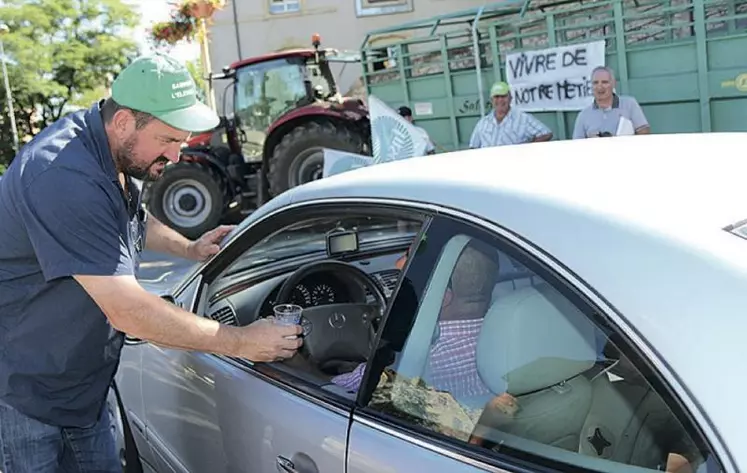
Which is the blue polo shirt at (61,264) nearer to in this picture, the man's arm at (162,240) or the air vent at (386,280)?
the man's arm at (162,240)

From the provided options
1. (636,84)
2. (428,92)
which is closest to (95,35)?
(428,92)

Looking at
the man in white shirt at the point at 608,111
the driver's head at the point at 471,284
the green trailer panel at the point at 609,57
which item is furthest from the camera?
the man in white shirt at the point at 608,111

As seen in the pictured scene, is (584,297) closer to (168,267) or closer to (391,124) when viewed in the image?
(168,267)

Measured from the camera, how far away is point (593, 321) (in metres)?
1.31

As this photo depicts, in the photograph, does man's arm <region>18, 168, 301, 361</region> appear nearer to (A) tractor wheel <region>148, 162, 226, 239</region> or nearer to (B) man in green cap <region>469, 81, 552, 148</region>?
→ (B) man in green cap <region>469, 81, 552, 148</region>

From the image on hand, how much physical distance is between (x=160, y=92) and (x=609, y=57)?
17.1 ft

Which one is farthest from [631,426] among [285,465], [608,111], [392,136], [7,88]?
[7,88]

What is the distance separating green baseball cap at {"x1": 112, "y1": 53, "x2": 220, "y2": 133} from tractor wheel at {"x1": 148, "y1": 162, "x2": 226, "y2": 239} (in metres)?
7.55

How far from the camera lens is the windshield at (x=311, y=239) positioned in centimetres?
277

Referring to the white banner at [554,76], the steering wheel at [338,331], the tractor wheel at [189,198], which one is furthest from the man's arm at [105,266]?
the tractor wheel at [189,198]

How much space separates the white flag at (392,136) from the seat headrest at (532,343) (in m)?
5.73

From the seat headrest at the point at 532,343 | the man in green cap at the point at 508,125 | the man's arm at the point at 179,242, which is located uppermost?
the man in green cap at the point at 508,125

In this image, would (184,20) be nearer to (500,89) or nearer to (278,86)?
(278,86)

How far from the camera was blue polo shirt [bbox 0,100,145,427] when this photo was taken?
192cm
